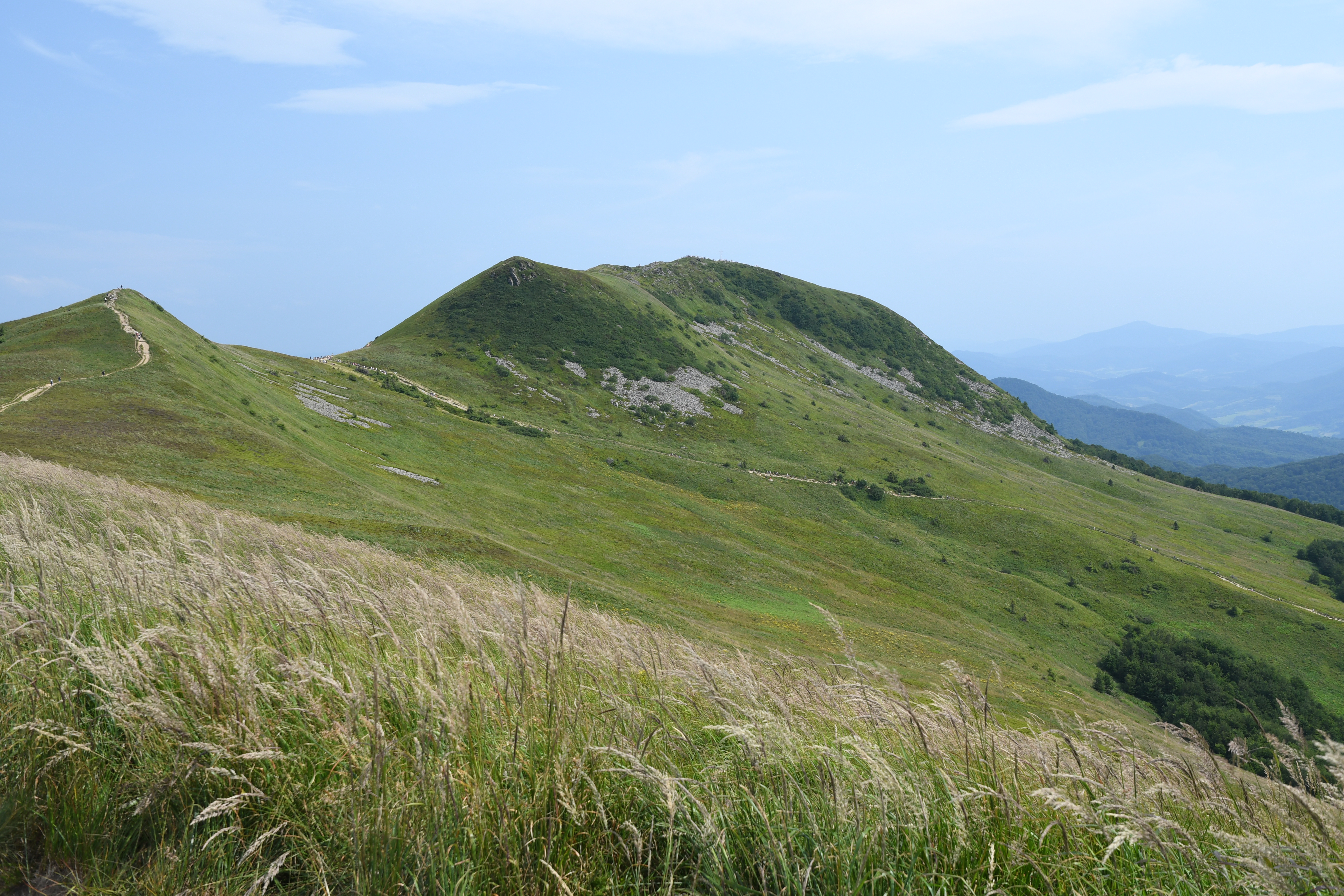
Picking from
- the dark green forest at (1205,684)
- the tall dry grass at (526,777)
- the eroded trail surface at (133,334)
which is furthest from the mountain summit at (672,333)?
the tall dry grass at (526,777)

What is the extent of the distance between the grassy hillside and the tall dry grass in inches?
190

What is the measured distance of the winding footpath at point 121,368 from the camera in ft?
129

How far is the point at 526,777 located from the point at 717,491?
79.6m

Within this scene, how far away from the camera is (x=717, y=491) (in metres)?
83.4

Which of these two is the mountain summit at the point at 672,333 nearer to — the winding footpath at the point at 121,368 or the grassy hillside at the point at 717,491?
the grassy hillside at the point at 717,491

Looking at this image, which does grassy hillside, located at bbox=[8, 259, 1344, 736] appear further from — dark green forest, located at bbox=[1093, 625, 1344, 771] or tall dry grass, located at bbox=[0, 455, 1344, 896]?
tall dry grass, located at bbox=[0, 455, 1344, 896]

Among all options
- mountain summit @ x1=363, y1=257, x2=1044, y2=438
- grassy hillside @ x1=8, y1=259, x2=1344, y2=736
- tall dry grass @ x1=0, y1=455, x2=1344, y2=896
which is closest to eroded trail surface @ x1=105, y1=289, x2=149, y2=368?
grassy hillside @ x1=8, y1=259, x2=1344, y2=736

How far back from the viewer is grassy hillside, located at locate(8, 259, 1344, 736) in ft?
124

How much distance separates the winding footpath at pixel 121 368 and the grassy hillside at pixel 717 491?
91 centimetres

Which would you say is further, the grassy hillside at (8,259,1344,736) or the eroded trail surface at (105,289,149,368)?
the eroded trail surface at (105,289,149,368)

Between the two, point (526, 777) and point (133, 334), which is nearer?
point (526, 777)

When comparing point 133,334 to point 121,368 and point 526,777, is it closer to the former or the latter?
point 121,368

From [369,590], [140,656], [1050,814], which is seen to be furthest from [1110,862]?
[140,656]

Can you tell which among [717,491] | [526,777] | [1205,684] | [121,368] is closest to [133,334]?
[121,368]
